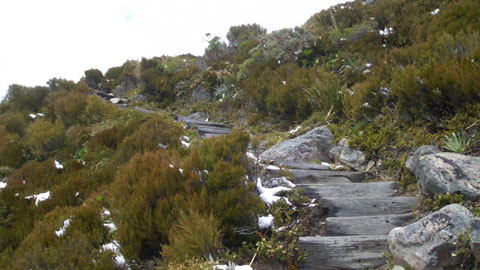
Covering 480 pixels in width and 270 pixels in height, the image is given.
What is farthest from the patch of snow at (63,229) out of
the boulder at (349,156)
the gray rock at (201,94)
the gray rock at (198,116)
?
the gray rock at (201,94)

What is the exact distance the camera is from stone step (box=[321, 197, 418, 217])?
3.88 meters

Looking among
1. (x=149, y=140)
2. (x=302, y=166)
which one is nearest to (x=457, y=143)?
(x=302, y=166)

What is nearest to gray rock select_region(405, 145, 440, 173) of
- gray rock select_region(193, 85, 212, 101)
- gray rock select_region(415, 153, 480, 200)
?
gray rock select_region(415, 153, 480, 200)

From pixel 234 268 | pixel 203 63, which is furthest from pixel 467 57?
pixel 203 63

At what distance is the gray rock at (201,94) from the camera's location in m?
12.3

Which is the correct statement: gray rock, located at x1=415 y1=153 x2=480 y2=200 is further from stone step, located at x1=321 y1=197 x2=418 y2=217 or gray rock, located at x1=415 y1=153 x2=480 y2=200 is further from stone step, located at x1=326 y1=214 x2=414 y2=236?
stone step, located at x1=326 y1=214 x2=414 y2=236

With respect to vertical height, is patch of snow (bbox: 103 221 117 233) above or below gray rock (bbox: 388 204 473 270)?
below

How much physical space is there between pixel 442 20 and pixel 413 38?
748 mm

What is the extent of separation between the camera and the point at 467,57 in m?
4.82

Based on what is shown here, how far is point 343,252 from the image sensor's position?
126 inches

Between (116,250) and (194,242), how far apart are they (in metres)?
1.01

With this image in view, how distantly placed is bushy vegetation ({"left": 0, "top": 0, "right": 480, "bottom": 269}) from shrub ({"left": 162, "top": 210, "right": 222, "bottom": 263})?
1cm

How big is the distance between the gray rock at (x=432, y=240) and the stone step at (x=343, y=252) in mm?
354

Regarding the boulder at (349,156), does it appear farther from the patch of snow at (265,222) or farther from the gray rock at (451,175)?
the patch of snow at (265,222)
